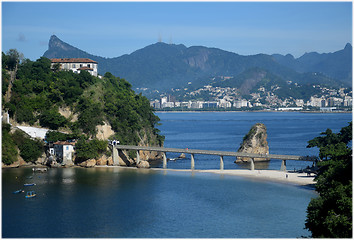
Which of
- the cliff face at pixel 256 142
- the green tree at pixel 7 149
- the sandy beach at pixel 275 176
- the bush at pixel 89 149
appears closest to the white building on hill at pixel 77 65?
the bush at pixel 89 149

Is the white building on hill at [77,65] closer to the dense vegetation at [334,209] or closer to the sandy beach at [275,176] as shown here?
the sandy beach at [275,176]

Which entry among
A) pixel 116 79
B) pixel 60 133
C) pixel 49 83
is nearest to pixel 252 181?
pixel 60 133

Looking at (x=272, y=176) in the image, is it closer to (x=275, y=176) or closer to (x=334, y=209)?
(x=275, y=176)

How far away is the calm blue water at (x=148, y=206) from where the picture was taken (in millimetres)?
30281

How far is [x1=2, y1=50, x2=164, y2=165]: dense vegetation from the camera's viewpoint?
5866 cm

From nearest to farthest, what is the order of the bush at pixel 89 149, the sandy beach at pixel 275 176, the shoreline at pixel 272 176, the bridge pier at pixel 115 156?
the shoreline at pixel 272 176 → the sandy beach at pixel 275 176 → the bush at pixel 89 149 → the bridge pier at pixel 115 156

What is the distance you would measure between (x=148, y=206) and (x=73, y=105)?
2826 centimetres

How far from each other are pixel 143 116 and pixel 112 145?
11.8 meters

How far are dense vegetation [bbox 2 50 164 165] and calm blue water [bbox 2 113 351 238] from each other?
29.0 feet

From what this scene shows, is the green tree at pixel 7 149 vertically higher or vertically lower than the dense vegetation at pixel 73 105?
lower

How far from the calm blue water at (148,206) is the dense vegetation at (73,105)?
8.83m

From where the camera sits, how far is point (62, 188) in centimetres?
4172

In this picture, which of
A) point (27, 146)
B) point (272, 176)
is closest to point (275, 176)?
point (272, 176)

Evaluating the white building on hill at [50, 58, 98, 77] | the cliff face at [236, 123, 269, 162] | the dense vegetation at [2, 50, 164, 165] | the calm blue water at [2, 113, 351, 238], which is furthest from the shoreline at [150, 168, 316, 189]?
the white building on hill at [50, 58, 98, 77]
